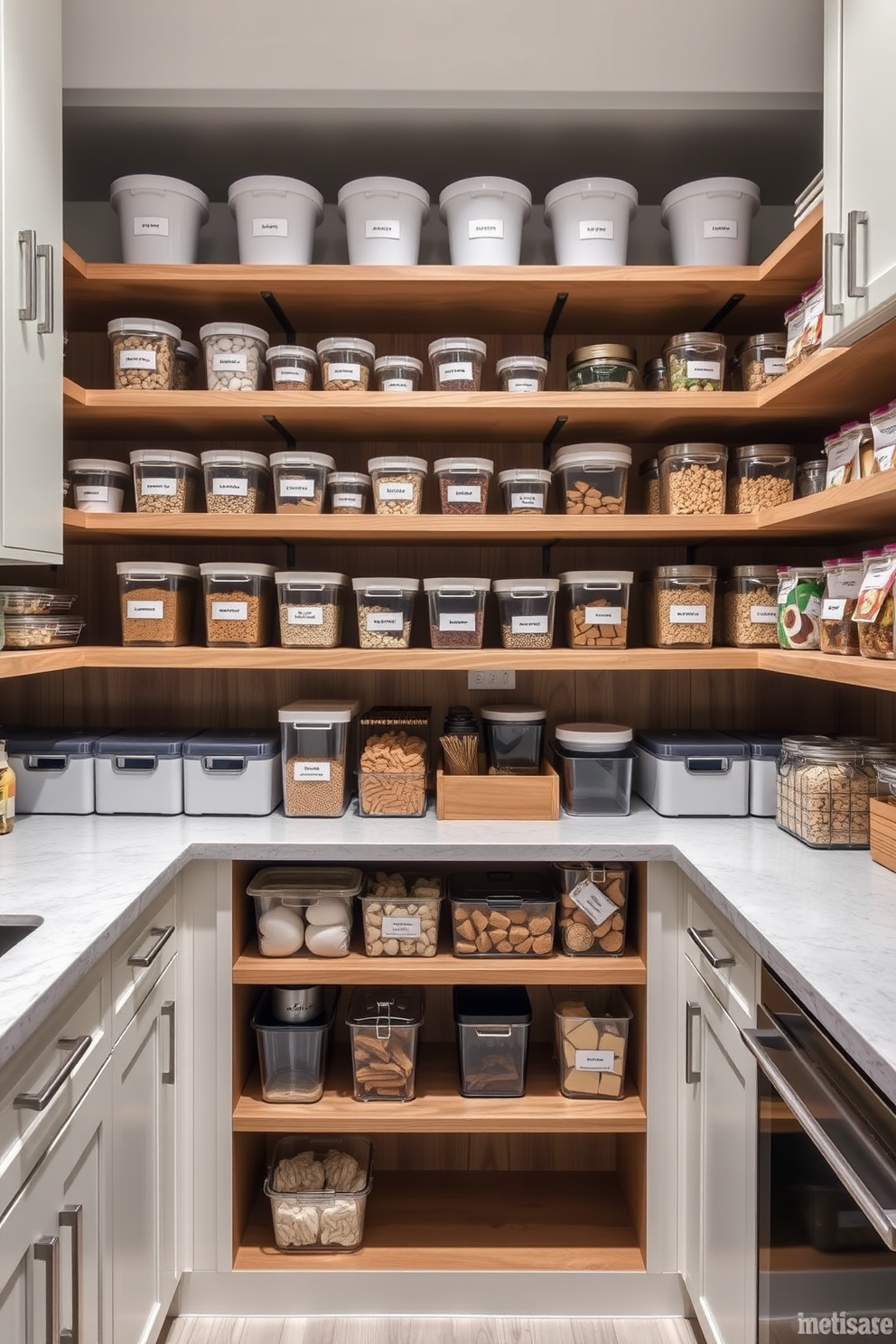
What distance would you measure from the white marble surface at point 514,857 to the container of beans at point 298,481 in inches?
28.5

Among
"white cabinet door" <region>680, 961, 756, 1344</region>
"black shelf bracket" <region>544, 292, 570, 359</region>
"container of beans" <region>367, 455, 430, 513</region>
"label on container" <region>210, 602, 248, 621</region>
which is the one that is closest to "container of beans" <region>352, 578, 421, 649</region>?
"container of beans" <region>367, 455, 430, 513</region>

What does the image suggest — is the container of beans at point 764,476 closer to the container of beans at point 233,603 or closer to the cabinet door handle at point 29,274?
the container of beans at point 233,603

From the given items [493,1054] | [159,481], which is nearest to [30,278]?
[159,481]

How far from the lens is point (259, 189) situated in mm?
2025

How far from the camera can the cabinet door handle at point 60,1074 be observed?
1.08 meters

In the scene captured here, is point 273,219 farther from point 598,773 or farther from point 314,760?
point 598,773

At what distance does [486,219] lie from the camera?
2.02m

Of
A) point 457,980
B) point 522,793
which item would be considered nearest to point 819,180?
point 522,793

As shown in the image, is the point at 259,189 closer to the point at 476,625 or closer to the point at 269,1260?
the point at 476,625

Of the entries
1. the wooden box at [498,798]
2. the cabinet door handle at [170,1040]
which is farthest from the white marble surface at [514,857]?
the cabinet door handle at [170,1040]

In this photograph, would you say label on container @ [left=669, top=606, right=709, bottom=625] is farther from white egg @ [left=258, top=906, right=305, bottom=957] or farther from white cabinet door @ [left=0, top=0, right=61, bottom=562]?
white cabinet door @ [left=0, top=0, right=61, bottom=562]

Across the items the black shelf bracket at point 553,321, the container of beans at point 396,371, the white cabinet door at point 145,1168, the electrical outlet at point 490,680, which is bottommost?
the white cabinet door at point 145,1168

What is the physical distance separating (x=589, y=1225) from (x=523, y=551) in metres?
1.61

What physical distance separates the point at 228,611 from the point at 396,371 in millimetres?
671
